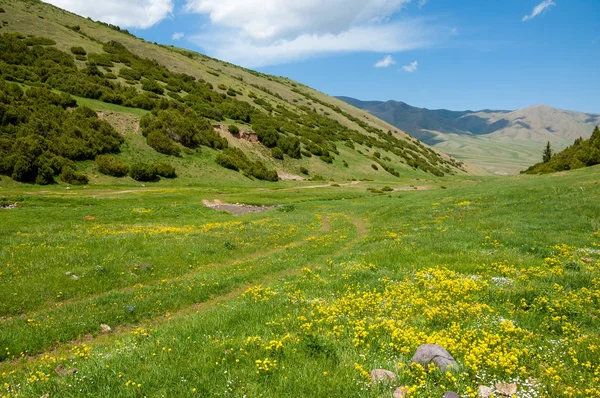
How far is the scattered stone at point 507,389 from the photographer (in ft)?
19.0

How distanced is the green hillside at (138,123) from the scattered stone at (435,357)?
5691cm

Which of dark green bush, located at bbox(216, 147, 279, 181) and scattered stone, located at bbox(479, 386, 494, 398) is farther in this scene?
dark green bush, located at bbox(216, 147, 279, 181)

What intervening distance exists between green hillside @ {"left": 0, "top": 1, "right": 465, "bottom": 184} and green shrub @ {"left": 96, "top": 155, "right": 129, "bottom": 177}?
0.36 meters

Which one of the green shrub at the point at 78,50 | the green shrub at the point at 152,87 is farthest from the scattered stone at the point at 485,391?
the green shrub at the point at 78,50

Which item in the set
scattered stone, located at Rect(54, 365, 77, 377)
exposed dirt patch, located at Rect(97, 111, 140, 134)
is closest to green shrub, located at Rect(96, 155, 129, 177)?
exposed dirt patch, located at Rect(97, 111, 140, 134)

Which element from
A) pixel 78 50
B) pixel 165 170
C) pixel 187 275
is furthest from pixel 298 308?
pixel 78 50

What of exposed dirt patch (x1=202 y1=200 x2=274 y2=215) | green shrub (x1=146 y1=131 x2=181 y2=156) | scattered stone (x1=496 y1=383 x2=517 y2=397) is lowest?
exposed dirt patch (x1=202 y1=200 x2=274 y2=215)

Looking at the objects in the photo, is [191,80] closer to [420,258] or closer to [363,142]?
[363,142]

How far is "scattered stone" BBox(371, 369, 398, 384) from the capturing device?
602cm

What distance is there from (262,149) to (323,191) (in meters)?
33.3

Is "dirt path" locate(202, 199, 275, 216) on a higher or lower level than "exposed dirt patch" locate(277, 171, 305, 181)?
lower

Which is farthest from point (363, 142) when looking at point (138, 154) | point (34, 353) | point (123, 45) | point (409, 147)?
point (34, 353)

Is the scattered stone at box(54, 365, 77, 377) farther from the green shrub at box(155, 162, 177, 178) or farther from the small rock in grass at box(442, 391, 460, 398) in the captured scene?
the green shrub at box(155, 162, 177, 178)

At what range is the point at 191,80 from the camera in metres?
115
